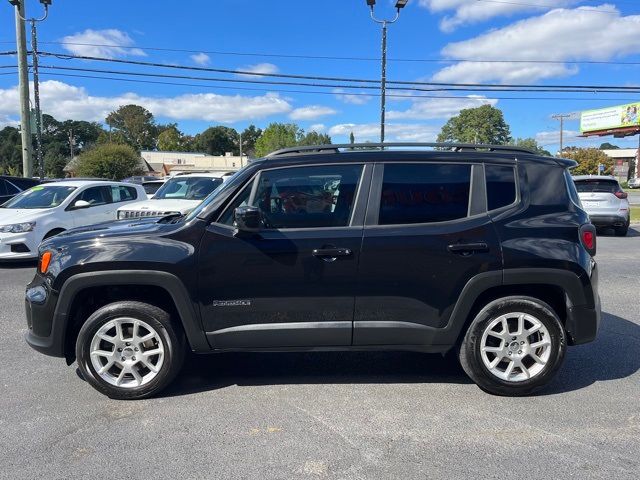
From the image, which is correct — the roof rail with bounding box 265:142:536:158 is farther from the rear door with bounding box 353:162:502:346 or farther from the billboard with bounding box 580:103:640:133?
the billboard with bounding box 580:103:640:133

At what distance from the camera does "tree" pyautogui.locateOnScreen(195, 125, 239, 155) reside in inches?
5369

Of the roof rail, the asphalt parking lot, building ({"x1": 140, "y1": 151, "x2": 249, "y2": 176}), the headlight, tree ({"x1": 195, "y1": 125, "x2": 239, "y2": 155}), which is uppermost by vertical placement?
tree ({"x1": 195, "y1": 125, "x2": 239, "y2": 155})

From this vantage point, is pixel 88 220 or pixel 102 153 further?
pixel 102 153

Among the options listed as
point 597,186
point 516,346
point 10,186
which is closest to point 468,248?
point 516,346

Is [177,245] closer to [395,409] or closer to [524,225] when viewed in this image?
[395,409]

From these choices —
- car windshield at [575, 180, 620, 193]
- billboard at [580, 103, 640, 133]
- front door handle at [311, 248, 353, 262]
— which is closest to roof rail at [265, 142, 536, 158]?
front door handle at [311, 248, 353, 262]

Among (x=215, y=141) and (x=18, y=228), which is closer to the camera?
(x=18, y=228)

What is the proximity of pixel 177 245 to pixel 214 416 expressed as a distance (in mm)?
1241

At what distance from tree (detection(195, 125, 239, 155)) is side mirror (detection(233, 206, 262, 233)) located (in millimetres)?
136394

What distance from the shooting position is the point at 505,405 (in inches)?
150

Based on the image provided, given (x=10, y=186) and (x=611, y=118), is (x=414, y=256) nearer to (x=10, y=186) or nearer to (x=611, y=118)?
(x=10, y=186)

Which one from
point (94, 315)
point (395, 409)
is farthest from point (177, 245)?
point (395, 409)

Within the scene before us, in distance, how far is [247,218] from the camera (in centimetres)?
361

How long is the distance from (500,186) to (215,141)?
138474 millimetres
